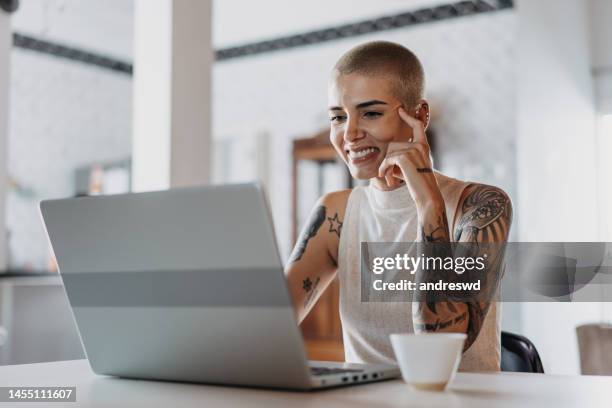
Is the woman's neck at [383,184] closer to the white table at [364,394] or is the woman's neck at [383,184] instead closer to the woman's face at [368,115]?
the woman's face at [368,115]

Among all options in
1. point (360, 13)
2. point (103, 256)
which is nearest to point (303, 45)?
point (360, 13)

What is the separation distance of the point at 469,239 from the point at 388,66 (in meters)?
0.39

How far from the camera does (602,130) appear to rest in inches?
177

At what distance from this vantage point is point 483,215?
1.43m

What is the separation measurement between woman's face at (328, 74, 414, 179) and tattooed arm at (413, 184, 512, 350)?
0.65 feet

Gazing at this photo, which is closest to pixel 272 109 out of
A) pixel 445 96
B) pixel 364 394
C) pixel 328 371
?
pixel 445 96

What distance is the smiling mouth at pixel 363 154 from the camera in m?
1.52

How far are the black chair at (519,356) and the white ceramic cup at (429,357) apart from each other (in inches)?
22.3

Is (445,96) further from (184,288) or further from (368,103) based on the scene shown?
(184,288)

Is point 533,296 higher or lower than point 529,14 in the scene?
lower

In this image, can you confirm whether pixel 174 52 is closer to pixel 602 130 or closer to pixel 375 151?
pixel 375 151

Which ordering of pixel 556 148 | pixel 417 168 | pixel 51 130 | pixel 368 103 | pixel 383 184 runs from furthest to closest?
1. pixel 51 130
2. pixel 556 148
3. pixel 383 184
4. pixel 368 103
5. pixel 417 168

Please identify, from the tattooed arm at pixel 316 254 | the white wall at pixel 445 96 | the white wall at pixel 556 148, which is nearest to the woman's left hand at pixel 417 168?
the tattooed arm at pixel 316 254

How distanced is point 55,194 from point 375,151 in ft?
17.0
